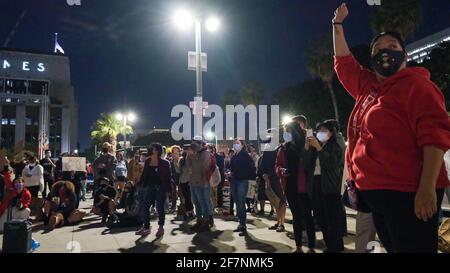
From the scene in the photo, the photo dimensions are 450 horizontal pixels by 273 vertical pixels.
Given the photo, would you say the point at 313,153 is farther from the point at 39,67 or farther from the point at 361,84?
the point at 39,67

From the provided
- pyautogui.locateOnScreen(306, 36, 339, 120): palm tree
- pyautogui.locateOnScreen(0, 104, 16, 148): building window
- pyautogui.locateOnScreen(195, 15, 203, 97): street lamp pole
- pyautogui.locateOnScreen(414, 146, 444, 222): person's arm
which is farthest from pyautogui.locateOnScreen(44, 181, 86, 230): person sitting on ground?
pyautogui.locateOnScreen(0, 104, 16, 148): building window

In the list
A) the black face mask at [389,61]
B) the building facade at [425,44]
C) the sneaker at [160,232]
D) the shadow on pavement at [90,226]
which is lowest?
the shadow on pavement at [90,226]

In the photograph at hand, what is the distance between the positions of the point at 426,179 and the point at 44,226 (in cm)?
879

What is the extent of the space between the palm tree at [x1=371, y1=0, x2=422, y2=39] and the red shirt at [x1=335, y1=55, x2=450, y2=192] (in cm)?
2911

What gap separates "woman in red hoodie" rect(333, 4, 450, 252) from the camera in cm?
186

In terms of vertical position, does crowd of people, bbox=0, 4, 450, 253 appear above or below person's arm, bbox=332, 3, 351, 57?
below

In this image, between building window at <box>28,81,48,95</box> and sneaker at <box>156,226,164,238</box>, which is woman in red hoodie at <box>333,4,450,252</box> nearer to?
sneaker at <box>156,226,164,238</box>

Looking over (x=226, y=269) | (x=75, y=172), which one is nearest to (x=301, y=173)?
(x=226, y=269)

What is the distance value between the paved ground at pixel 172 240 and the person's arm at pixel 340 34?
412 cm

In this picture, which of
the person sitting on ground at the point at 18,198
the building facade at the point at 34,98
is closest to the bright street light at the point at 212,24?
the person sitting on ground at the point at 18,198

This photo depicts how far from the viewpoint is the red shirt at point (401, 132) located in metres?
1.88

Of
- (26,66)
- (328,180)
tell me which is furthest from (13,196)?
(26,66)

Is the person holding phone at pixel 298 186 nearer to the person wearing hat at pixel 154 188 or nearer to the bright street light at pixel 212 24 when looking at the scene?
the person wearing hat at pixel 154 188

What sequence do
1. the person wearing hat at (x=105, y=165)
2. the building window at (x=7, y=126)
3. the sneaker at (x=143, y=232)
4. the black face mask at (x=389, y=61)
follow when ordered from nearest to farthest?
the black face mask at (x=389, y=61) < the sneaker at (x=143, y=232) < the person wearing hat at (x=105, y=165) < the building window at (x=7, y=126)
